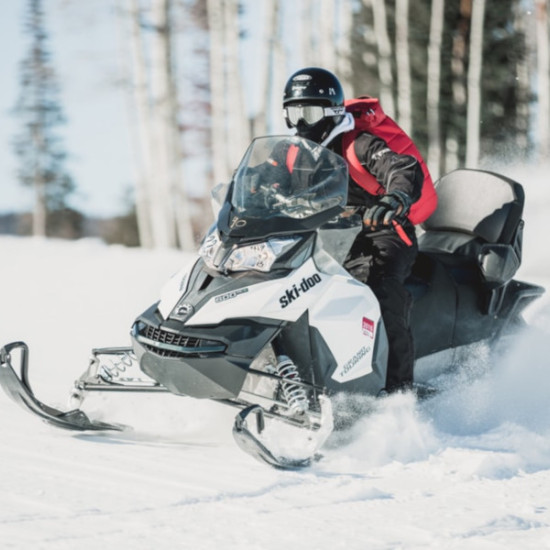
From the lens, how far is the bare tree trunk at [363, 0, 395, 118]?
76.7 feet

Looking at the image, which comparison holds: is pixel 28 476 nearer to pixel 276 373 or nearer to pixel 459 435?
pixel 276 373

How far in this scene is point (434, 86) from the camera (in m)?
23.0

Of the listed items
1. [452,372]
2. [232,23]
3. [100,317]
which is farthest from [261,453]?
[232,23]

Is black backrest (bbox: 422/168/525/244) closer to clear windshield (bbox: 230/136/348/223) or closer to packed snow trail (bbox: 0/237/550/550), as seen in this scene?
packed snow trail (bbox: 0/237/550/550)

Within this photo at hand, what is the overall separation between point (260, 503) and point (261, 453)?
1.26 ft

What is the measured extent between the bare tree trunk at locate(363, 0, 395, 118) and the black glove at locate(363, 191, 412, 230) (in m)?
19.8

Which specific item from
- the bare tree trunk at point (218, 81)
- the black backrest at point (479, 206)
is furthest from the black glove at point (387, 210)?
the bare tree trunk at point (218, 81)

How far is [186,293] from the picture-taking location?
11.8 ft

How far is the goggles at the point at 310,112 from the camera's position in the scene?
Answer: 4.14 m

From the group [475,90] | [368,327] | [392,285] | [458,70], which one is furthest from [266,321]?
[458,70]

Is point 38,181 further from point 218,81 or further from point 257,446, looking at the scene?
point 257,446

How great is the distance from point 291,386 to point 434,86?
20.5m

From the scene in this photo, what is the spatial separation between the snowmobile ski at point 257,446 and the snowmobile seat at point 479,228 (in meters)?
1.71

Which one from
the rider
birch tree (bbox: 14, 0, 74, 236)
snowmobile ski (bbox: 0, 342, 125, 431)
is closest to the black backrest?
the rider
